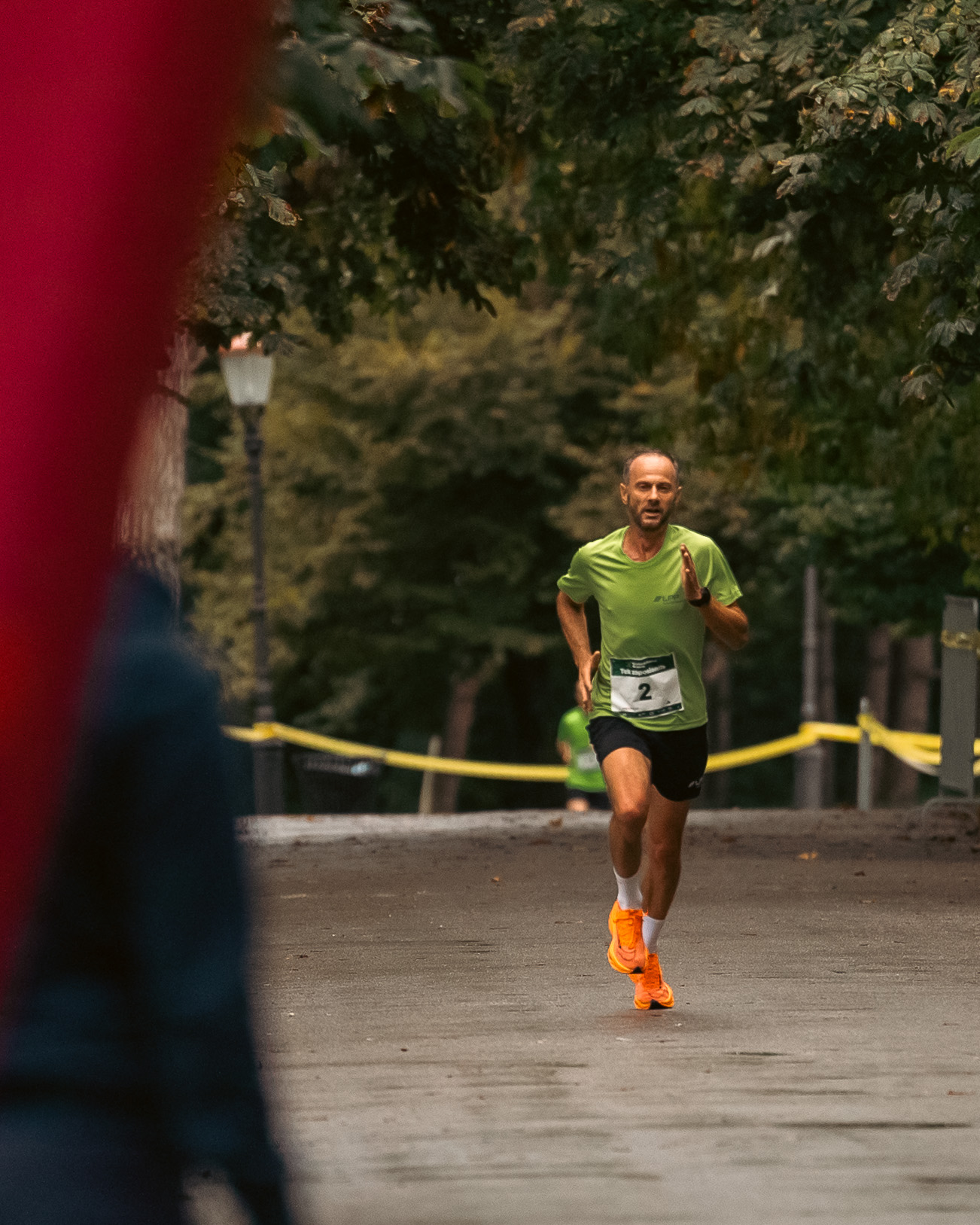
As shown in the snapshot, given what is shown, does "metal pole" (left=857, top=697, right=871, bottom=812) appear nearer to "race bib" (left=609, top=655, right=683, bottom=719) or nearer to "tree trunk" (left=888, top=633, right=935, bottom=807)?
"tree trunk" (left=888, top=633, right=935, bottom=807)

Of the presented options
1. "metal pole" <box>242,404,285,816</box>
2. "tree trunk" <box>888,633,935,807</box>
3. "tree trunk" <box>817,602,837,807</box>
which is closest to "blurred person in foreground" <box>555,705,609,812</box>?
"metal pole" <box>242,404,285,816</box>

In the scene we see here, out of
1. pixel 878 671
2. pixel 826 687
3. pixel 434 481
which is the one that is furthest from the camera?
pixel 826 687

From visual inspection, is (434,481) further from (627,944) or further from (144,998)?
(144,998)

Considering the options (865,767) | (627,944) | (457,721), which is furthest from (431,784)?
(627,944)

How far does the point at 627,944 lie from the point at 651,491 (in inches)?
60.9

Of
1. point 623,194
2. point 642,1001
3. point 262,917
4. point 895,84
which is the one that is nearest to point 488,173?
point 623,194

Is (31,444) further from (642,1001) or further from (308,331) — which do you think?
(308,331)

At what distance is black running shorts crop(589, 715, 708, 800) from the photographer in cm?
698

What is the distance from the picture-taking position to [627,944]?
6852 mm

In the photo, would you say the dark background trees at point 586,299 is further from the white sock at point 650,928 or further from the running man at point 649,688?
the white sock at point 650,928

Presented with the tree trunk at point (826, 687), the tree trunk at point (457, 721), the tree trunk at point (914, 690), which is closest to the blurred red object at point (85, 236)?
the tree trunk at point (457, 721)

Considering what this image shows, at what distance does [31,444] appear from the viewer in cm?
118

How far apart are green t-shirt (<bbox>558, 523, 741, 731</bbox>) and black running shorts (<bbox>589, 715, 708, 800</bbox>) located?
0.10 ft

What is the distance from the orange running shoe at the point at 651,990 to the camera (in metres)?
6.96
